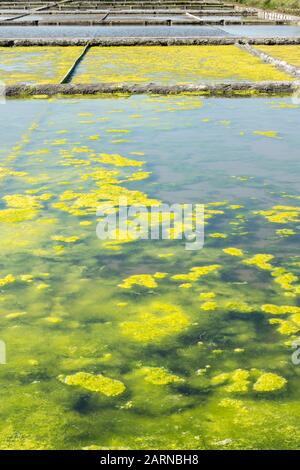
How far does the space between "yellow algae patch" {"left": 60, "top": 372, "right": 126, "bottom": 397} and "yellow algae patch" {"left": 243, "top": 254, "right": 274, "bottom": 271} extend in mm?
1102

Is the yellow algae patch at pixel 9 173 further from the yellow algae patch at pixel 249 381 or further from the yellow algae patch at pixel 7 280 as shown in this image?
the yellow algae patch at pixel 249 381

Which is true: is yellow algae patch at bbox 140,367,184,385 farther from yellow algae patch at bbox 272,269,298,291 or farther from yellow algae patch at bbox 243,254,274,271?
yellow algae patch at bbox 243,254,274,271

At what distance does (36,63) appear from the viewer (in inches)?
412

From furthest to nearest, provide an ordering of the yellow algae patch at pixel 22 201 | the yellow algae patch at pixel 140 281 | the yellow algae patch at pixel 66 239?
the yellow algae patch at pixel 22 201, the yellow algae patch at pixel 66 239, the yellow algae patch at pixel 140 281

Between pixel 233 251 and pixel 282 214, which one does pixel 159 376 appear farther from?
pixel 282 214

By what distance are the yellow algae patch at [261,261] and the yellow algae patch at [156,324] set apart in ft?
1.84

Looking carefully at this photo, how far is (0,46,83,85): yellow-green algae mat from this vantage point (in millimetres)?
8596

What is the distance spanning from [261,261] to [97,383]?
1.20 meters

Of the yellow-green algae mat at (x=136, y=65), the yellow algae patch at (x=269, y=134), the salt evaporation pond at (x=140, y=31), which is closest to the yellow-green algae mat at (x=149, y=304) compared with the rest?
the yellow algae patch at (x=269, y=134)

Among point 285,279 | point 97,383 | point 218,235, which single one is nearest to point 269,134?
point 218,235

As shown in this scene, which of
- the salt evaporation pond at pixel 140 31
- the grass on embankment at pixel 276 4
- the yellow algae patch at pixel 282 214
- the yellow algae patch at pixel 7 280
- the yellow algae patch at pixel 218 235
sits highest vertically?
the grass on embankment at pixel 276 4

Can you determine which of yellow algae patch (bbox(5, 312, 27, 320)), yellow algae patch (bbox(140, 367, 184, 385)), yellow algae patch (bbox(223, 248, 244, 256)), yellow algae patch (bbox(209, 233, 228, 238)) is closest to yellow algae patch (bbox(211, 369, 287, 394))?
yellow algae patch (bbox(140, 367, 184, 385))

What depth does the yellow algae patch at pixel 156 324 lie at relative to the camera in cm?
227

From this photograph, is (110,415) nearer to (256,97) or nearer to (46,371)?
(46,371)
